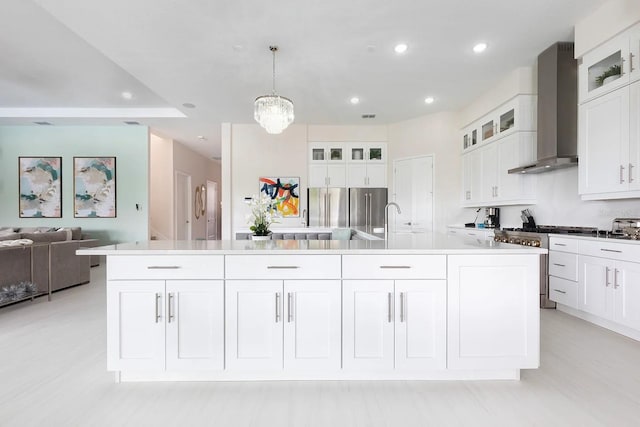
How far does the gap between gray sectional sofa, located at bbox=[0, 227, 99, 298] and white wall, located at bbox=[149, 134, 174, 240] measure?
125 inches

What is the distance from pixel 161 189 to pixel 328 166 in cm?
448

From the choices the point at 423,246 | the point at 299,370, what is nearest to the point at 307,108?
the point at 423,246

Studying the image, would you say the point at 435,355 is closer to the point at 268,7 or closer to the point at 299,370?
the point at 299,370

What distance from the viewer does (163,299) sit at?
182 cm

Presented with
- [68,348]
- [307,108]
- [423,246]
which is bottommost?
[68,348]

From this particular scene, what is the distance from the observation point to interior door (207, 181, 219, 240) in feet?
33.9

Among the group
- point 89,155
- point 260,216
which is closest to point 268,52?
point 260,216

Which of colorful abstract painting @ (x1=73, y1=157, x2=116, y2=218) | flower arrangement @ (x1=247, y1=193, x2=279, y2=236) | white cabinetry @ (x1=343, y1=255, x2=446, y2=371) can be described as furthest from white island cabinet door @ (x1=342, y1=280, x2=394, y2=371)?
colorful abstract painting @ (x1=73, y1=157, x2=116, y2=218)

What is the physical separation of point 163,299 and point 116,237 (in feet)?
19.8

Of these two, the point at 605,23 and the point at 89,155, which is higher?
the point at 605,23

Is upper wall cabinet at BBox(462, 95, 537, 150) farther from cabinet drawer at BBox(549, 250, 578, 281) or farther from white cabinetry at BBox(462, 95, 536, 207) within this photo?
cabinet drawer at BBox(549, 250, 578, 281)

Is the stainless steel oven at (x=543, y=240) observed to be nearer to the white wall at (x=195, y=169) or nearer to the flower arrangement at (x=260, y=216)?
the flower arrangement at (x=260, y=216)

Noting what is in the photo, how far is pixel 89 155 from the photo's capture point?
670 centimetres

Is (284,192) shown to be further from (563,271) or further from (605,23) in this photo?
(605,23)
